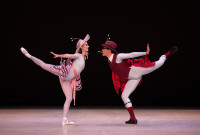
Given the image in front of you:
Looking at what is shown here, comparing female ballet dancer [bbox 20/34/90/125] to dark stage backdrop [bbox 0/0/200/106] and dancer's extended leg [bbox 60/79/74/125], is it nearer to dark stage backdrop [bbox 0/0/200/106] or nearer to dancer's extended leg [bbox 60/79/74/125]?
dancer's extended leg [bbox 60/79/74/125]

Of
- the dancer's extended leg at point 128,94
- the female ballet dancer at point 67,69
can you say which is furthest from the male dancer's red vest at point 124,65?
the female ballet dancer at point 67,69

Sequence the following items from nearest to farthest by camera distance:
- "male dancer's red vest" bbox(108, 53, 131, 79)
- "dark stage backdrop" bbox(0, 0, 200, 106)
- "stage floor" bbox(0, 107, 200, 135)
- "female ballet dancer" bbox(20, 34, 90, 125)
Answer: "stage floor" bbox(0, 107, 200, 135) → "female ballet dancer" bbox(20, 34, 90, 125) → "male dancer's red vest" bbox(108, 53, 131, 79) → "dark stage backdrop" bbox(0, 0, 200, 106)

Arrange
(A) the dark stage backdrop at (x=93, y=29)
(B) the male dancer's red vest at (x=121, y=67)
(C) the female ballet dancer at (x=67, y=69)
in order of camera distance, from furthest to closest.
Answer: (A) the dark stage backdrop at (x=93, y=29)
(B) the male dancer's red vest at (x=121, y=67)
(C) the female ballet dancer at (x=67, y=69)

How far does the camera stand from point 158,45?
8648mm

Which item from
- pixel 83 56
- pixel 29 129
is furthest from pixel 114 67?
pixel 29 129

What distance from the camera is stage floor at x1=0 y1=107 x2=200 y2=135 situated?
16.1ft

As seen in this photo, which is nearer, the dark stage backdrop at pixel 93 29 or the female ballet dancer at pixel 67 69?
the female ballet dancer at pixel 67 69

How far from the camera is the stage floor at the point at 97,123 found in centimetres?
491

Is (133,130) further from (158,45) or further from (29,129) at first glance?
(158,45)

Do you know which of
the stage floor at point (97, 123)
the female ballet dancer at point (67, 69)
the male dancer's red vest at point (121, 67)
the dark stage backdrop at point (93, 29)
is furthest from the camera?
the dark stage backdrop at point (93, 29)

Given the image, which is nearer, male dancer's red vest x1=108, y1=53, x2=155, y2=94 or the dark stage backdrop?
male dancer's red vest x1=108, y1=53, x2=155, y2=94

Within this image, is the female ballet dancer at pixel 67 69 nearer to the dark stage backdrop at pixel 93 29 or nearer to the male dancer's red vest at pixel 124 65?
the male dancer's red vest at pixel 124 65

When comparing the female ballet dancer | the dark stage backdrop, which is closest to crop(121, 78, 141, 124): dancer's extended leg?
the female ballet dancer

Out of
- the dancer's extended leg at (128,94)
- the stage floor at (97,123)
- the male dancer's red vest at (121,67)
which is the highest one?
the male dancer's red vest at (121,67)
